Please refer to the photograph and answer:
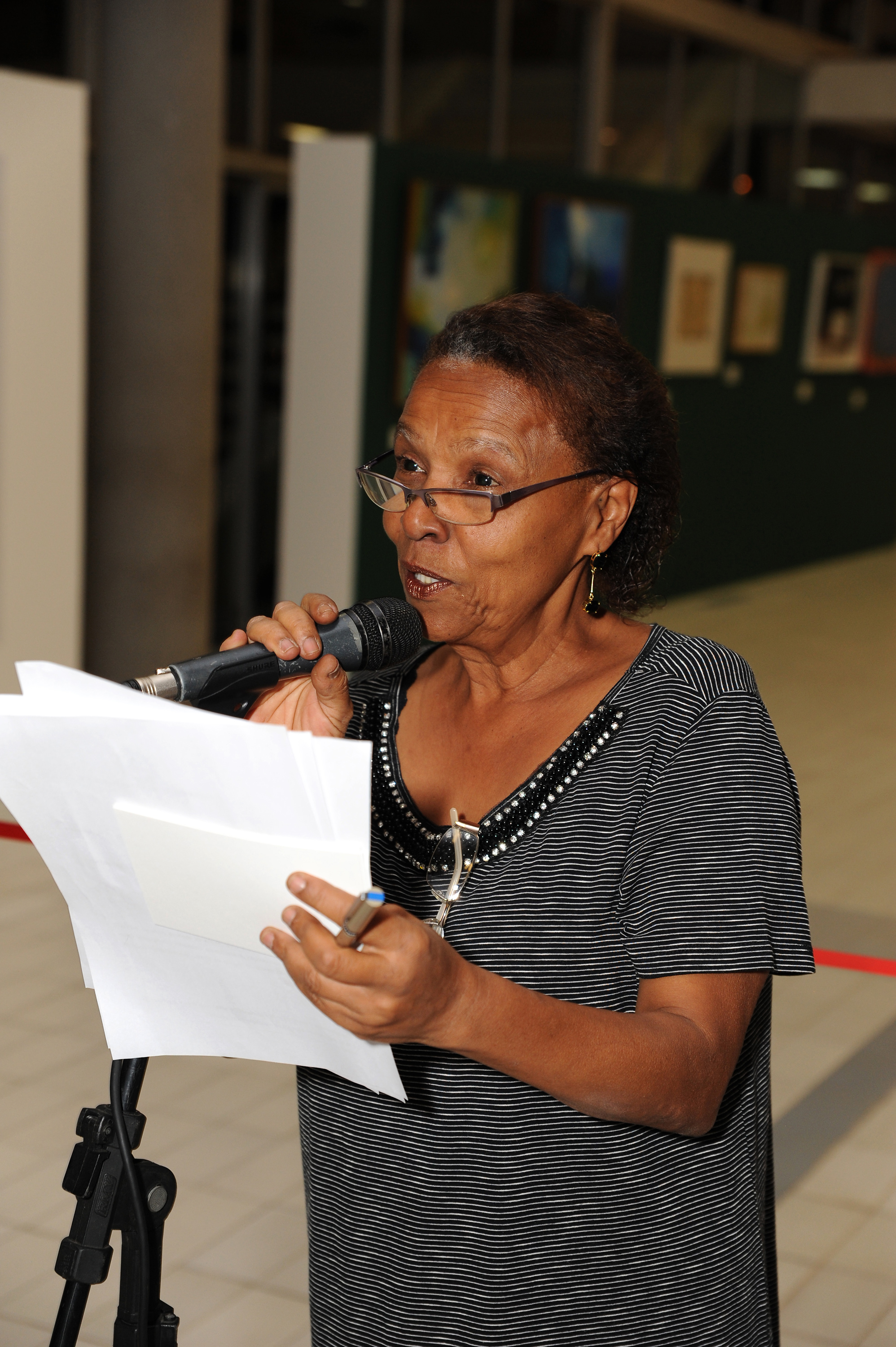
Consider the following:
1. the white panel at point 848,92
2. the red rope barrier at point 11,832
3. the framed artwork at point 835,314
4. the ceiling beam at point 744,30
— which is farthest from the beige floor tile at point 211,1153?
the white panel at point 848,92

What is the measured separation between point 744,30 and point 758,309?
2914 mm

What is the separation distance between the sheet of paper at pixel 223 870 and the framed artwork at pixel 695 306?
31.4 feet

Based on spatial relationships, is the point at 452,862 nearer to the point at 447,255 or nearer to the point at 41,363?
the point at 41,363

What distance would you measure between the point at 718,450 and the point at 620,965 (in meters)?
10.4

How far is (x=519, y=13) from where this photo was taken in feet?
35.3

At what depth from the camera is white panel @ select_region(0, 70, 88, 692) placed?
6016mm

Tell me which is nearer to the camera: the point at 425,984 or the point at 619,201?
the point at 425,984

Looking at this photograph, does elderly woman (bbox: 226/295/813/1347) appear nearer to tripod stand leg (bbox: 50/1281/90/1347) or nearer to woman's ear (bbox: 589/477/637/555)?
woman's ear (bbox: 589/477/637/555)

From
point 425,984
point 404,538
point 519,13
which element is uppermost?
point 519,13

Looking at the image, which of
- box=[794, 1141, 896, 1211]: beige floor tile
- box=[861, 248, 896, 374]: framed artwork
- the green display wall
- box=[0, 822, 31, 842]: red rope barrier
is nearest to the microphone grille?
box=[0, 822, 31, 842]: red rope barrier

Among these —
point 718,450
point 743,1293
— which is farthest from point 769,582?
point 743,1293

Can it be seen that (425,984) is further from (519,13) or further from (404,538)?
(519,13)

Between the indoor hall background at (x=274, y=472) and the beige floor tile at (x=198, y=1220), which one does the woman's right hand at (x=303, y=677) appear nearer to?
the indoor hall background at (x=274, y=472)

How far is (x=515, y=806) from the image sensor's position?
4.59ft
